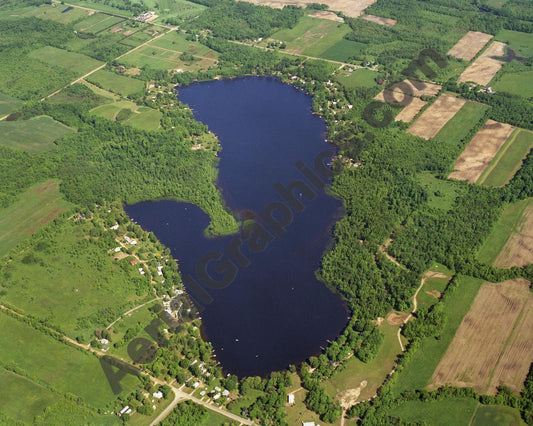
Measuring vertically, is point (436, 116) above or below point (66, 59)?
above

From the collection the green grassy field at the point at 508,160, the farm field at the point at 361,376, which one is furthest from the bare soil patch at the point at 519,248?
the farm field at the point at 361,376

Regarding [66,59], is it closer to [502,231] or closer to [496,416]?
[502,231]

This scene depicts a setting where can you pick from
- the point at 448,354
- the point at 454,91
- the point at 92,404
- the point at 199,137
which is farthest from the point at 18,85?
the point at 448,354

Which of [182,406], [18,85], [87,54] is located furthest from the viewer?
[87,54]

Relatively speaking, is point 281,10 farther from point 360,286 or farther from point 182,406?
point 182,406

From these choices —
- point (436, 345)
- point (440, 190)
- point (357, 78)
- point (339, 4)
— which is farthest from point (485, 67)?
point (436, 345)

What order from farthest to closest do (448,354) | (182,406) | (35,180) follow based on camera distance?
(35,180)
(448,354)
(182,406)

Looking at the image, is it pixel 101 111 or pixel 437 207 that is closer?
pixel 437 207

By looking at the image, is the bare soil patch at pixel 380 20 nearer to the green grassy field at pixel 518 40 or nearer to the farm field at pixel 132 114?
the green grassy field at pixel 518 40
